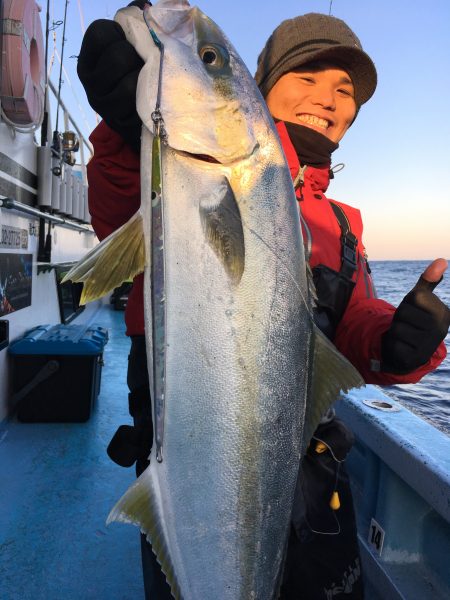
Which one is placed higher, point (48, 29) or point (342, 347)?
point (48, 29)

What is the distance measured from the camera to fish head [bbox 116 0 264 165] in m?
1.45

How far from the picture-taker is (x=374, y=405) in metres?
3.40

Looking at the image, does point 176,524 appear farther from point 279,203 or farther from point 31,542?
point 31,542

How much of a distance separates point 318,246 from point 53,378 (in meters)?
3.35

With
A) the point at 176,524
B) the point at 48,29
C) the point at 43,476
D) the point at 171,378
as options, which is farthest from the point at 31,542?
the point at 48,29

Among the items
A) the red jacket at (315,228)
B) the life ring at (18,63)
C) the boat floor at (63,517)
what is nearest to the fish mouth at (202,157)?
the red jacket at (315,228)

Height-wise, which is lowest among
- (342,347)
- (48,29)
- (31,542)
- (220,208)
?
(31,542)

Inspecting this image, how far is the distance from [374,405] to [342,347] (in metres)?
1.39

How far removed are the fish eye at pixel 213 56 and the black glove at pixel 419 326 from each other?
110cm

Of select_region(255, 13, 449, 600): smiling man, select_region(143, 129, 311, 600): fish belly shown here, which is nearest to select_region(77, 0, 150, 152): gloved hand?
select_region(143, 129, 311, 600): fish belly

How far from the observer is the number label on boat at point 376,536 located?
2920 mm

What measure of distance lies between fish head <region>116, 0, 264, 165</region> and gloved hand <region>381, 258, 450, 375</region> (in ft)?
2.81

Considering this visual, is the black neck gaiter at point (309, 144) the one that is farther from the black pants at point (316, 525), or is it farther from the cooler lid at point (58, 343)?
the cooler lid at point (58, 343)

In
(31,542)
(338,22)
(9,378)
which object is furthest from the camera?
(9,378)
